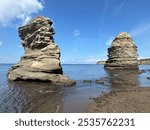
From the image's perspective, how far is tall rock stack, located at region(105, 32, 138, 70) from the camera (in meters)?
87.2

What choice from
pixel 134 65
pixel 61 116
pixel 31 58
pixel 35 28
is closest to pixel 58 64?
pixel 31 58

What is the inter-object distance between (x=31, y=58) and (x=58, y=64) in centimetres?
574

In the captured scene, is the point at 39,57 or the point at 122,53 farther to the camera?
the point at 122,53

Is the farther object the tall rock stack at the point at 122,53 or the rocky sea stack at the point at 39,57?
the tall rock stack at the point at 122,53

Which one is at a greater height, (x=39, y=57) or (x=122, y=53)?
(x=122, y=53)

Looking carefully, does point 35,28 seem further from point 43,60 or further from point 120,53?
point 120,53

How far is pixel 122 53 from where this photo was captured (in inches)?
3548

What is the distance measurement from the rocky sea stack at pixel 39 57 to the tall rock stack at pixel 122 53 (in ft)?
171

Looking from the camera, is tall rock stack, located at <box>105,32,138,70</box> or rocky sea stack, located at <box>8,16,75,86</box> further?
tall rock stack, located at <box>105,32,138,70</box>

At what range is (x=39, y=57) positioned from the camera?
37.6m

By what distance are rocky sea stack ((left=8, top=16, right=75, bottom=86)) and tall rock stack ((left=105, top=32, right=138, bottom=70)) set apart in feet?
171

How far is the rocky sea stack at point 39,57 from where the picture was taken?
34656 millimetres

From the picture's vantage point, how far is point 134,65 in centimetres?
8681

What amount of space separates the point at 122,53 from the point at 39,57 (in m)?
58.9
